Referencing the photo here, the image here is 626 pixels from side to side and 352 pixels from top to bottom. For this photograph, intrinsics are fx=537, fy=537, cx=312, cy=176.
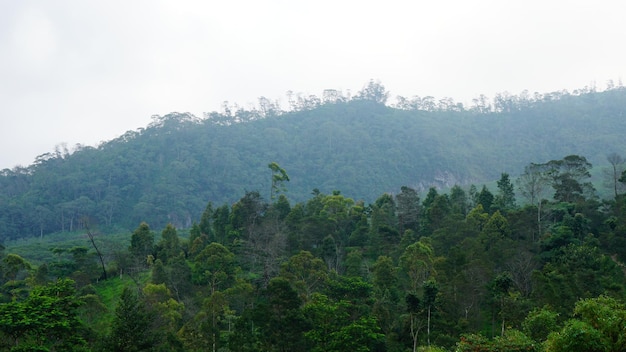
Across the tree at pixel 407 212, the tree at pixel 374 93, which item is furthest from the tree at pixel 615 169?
the tree at pixel 374 93

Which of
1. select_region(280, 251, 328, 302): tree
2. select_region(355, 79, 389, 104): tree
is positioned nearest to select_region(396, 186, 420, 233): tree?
select_region(280, 251, 328, 302): tree

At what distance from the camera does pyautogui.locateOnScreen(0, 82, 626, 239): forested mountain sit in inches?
4145

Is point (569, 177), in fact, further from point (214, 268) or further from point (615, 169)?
point (214, 268)

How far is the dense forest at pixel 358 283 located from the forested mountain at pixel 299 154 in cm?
4790

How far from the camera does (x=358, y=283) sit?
110 ft

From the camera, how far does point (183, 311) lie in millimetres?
38938

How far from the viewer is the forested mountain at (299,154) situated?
105294 millimetres

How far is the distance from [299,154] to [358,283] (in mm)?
104625

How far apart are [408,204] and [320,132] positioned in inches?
3753

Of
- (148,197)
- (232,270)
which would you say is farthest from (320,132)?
(232,270)

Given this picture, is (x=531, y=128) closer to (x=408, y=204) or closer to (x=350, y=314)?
(x=408, y=204)

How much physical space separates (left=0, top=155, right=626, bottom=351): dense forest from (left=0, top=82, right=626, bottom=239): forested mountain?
47.9 metres

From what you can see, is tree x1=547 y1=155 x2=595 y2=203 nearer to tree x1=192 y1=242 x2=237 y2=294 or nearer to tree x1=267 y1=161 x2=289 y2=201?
tree x1=267 y1=161 x2=289 y2=201

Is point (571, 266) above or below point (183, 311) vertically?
above
